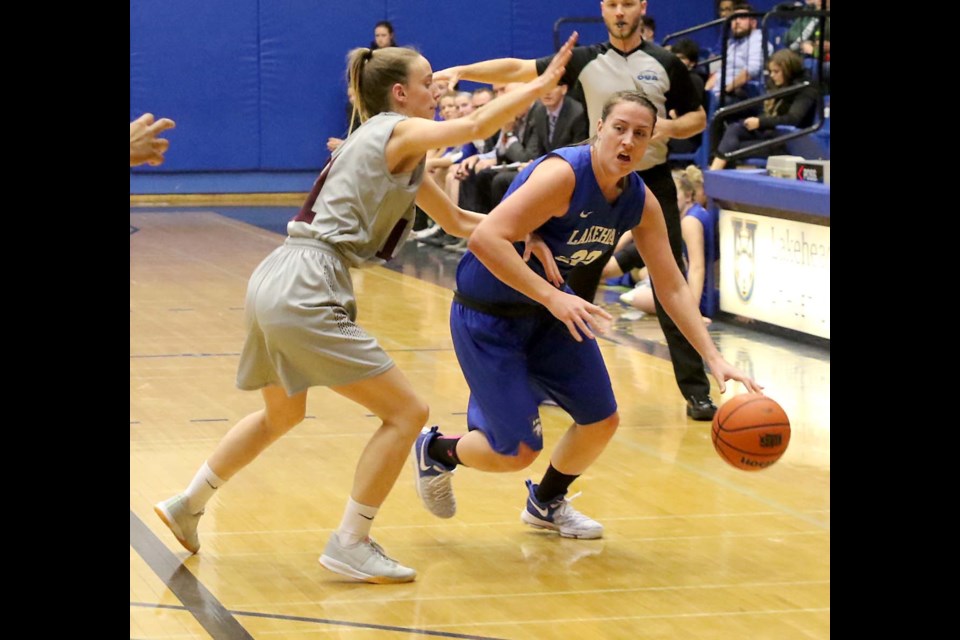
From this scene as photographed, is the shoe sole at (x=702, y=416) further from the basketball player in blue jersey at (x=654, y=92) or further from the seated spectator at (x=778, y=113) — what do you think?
the seated spectator at (x=778, y=113)

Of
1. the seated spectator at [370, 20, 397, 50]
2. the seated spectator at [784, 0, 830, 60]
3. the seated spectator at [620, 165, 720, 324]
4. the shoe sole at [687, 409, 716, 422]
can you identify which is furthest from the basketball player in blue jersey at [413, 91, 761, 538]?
the seated spectator at [370, 20, 397, 50]

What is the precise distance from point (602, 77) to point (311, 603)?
3.25 metres

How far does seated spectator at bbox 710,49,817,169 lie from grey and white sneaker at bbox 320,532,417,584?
707cm

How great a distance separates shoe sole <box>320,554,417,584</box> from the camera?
4.49m

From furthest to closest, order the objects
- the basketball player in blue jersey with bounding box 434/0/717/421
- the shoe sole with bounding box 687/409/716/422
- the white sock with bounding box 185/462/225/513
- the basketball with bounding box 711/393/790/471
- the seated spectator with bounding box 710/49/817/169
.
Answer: the seated spectator with bounding box 710/49/817/169 < the shoe sole with bounding box 687/409/716/422 < the basketball player in blue jersey with bounding box 434/0/717/421 < the white sock with bounding box 185/462/225/513 < the basketball with bounding box 711/393/790/471

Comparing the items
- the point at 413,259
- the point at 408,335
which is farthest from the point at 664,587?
the point at 413,259

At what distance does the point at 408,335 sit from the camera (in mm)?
9070

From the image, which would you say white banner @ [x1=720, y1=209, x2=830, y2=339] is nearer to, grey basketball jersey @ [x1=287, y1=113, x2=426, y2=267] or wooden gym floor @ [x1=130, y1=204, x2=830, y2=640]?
wooden gym floor @ [x1=130, y1=204, x2=830, y2=640]

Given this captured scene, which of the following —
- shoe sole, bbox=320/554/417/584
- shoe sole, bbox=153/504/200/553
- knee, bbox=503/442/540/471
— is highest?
knee, bbox=503/442/540/471

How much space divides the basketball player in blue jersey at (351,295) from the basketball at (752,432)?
0.94 m

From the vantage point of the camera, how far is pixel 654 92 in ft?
22.0

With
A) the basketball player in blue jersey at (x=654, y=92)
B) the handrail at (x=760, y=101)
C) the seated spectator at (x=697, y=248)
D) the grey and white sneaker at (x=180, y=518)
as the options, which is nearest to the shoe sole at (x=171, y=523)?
the grey and white sneaker at (x=180, y=518)

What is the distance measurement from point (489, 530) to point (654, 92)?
2.48 metres
